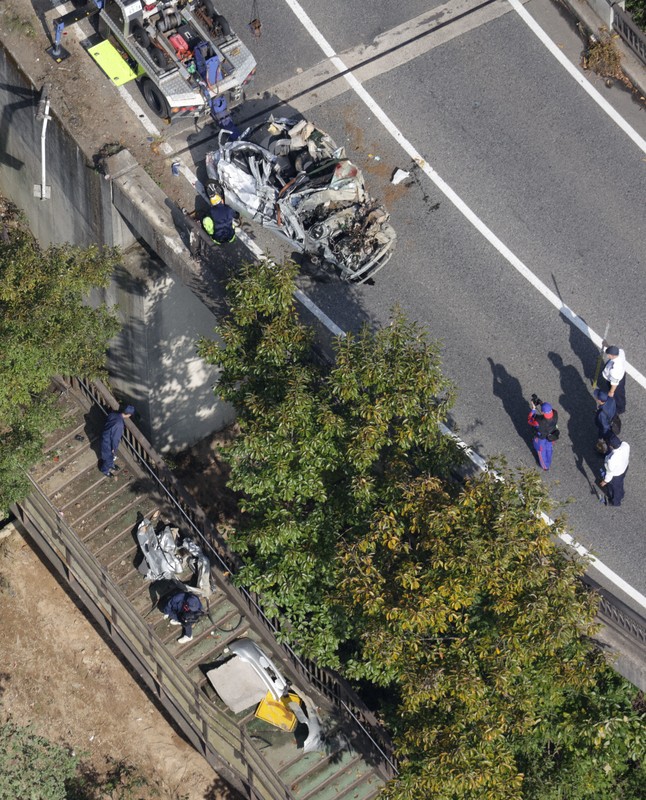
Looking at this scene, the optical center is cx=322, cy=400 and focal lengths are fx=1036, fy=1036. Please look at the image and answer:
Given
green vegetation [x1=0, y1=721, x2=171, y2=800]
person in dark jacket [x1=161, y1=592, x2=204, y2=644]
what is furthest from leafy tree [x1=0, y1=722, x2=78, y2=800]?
person in dark jacket [x1=161, y1=592, x2=204, y2=644]

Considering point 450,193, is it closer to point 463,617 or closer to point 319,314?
point 319,314

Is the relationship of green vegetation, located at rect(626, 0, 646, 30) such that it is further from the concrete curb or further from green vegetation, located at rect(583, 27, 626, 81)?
green vegetation, located at rect(583, 27, 626, 81)

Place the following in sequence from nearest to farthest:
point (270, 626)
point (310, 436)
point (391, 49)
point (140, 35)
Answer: point (310, 436)
point (270, 626)
point (140, 35)
point (391, 49)

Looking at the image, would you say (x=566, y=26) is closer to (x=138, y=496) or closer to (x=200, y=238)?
(x=200, y=238)

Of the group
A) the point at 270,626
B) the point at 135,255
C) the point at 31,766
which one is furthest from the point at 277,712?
the point at 135,255

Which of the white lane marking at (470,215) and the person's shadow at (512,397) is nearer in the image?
the white lane marking at (470,215)

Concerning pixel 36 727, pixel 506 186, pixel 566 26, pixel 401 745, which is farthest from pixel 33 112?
pixel 401 745

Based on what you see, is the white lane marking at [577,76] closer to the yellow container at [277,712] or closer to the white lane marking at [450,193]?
the white lane marking at [450,193]

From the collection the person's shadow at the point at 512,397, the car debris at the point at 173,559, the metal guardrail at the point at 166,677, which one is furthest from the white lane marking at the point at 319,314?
the metal guardrail at the point at 166,677
